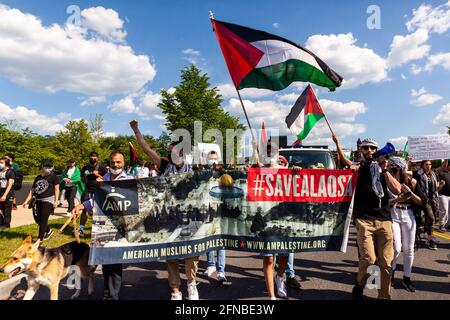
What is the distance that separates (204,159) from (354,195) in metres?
3.40

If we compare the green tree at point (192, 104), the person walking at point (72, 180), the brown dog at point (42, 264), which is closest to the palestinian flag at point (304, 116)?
the brown dog at point (42, 264)

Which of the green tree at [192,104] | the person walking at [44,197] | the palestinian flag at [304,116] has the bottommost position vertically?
the person walking at [44,197]

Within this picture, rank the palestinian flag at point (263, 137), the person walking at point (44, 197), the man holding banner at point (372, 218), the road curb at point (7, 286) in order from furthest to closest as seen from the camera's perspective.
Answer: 1. the person walking at point (44, 197)
2. the palestinian flag at point (263, 137)
3. the road curb at point (7, 286)
4. the man holding banner at point (372, 218)

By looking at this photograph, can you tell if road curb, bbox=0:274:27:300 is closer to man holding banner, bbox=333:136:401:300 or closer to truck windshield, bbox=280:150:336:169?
man holding banner, bbox=333:136:401:300

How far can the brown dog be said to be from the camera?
12.7ft

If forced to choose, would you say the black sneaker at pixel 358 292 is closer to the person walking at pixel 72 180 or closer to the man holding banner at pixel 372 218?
the man holding banner at pixel 372 218

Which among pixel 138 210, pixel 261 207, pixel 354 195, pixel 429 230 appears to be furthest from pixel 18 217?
pixel 429 230

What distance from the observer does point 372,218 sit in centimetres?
435

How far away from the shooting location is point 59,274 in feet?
13.8

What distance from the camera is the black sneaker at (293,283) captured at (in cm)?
509

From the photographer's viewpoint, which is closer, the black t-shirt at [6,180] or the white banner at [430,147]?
the white banner at [430,147]

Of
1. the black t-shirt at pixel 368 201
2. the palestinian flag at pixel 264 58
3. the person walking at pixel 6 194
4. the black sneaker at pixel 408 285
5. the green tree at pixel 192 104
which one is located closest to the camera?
the black t-shirt at pixel 368 201

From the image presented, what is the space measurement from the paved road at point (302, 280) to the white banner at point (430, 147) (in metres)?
2.25

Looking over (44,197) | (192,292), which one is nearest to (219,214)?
(192,292)
